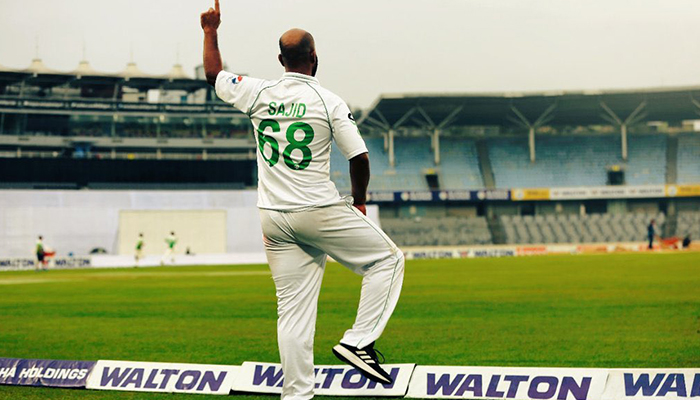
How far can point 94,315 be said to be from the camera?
1408cm

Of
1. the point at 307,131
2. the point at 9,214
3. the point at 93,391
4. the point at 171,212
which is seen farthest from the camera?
the point at 171,212

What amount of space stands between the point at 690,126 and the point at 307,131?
70164 mm

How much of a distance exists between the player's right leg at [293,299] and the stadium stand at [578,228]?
5542cm

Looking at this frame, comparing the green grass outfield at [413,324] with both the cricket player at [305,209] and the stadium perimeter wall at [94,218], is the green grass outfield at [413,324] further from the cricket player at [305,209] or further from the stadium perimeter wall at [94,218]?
the stadium perimeter wall at [94,218]

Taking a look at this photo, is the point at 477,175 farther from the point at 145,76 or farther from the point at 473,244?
the point at 145,76

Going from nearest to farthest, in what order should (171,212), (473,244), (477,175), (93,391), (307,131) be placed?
(307,131) → (93,391) → (171,212) → (473,244) → (477,175)

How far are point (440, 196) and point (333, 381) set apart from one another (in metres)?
54.7

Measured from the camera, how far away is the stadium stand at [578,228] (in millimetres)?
58531

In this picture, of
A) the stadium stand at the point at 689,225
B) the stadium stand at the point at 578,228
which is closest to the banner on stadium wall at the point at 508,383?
the stadium stand at the point at 578,228

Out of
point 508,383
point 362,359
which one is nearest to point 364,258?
point 362,359

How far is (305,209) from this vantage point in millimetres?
5156

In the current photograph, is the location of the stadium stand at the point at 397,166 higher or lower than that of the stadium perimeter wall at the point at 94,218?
higher

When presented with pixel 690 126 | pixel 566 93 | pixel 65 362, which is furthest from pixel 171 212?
pixel 690 126

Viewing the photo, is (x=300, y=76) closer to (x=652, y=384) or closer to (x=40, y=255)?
(x=652, y=384)
